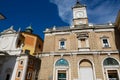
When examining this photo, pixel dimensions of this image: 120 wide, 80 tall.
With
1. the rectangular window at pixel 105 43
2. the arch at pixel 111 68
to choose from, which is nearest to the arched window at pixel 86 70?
the arch at pixel 111 68

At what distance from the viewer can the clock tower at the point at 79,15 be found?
23497 mm

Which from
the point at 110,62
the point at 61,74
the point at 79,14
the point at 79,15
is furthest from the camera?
the point at 79,14

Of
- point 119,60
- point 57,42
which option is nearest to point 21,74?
point 57,42

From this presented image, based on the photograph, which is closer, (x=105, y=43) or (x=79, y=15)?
(x=105, y=43)

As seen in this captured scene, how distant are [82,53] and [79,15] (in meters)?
8.90

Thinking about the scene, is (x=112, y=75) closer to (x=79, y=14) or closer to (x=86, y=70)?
(x=86, y=70)

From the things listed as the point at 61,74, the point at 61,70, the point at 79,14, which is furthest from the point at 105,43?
the point at 61,74

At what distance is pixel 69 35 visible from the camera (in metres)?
21.9

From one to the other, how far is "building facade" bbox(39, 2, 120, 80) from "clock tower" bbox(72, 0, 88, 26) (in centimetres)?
54

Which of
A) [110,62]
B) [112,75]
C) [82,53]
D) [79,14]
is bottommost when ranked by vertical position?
[112,75]

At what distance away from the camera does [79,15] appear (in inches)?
968

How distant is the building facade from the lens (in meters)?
18.1

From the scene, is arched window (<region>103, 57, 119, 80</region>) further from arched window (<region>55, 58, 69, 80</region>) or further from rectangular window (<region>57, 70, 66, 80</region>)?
rectangular window (<region>57, 70, 66, 80</region>)

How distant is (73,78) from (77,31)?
841cm
